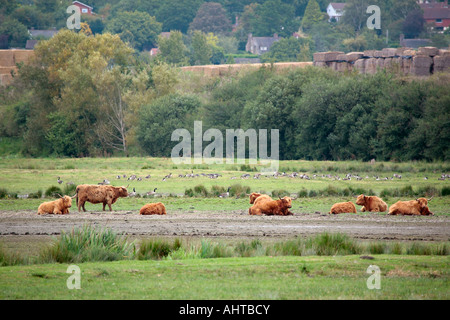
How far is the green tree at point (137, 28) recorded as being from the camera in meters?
150

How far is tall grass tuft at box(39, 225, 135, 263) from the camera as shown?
15859mm

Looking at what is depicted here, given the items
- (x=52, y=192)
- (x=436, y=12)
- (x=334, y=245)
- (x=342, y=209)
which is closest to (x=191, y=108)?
(x=52, y=192)

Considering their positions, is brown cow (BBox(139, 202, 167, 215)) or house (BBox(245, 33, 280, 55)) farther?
house (BBox(245, 33, 280, 55))

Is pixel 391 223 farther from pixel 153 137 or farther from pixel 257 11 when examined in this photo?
pixel 257 11

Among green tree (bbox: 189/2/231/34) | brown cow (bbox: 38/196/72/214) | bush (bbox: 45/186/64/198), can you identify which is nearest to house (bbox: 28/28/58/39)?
green tree (bbox: 189/2/231/34)

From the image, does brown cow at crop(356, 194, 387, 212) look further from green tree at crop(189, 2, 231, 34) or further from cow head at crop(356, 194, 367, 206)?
green tree at crop(189, 2, 231, 34)

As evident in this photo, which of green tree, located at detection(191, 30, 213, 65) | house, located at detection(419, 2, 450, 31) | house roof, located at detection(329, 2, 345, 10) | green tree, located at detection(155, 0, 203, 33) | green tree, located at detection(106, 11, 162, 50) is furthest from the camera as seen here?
house roof, located at detection(329, 2, 345, 10)

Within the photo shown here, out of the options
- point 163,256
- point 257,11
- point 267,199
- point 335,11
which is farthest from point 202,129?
point 335,11

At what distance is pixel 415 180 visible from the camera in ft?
137

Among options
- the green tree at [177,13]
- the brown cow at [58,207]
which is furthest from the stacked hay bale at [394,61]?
the green tree at [177,13]

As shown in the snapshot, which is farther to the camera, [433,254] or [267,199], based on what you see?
[267,199]

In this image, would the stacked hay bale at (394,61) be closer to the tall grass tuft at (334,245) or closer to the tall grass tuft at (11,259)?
the tall grass tuft at (334,245)

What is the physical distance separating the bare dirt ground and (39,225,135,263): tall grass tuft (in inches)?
164
